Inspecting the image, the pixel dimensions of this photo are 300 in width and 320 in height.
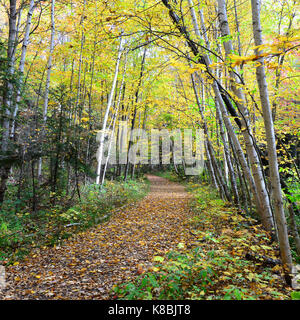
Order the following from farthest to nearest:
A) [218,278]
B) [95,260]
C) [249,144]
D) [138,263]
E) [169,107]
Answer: [169,107] < [95,260] < [138,263] < [249,144] < [218,278]

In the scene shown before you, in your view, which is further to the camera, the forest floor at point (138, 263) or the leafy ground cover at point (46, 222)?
the leafy ground cover at point (46, 222)

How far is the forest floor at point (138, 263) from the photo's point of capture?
2592mm

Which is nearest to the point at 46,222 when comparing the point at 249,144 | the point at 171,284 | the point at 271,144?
the point at 171,284

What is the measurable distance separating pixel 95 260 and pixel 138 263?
0.89 m

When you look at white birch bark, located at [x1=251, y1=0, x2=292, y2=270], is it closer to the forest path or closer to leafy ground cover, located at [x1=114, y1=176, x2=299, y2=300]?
leafy ground cover, located at [x1=114, y1=176, x2=299, y2=300]

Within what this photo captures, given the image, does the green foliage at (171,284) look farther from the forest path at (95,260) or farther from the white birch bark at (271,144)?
the white birch bark at (271,144)

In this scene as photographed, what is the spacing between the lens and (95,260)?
3.91 meters

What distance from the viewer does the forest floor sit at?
8.50 ft

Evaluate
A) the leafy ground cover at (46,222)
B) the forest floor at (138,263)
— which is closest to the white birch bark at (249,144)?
the forest floor at (138,263)

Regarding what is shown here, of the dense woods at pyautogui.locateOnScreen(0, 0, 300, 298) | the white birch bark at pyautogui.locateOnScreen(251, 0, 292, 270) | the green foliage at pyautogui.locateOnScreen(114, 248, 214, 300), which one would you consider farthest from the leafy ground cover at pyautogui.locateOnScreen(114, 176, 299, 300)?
the white birch bark at pyautogui.locateOnScreen(251, 0, 292, 270)

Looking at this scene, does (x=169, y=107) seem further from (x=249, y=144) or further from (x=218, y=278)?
(x=218, y=278)
